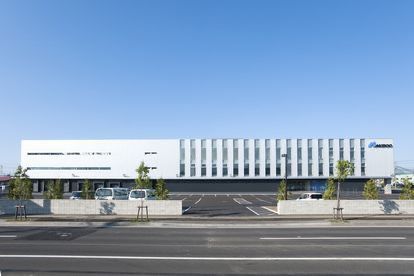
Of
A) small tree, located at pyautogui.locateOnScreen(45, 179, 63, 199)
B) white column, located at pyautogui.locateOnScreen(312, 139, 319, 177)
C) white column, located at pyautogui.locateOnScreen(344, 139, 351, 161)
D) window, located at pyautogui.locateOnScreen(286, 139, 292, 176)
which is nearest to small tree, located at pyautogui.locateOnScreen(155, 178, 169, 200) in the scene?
small tree, located at pyautogui.locateOnScreen(45, 179, 63, 199)

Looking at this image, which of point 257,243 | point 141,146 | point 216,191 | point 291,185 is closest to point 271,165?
point 291,185

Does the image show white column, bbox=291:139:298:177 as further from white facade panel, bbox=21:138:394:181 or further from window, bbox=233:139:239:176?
window, bbox=233:139:239:176

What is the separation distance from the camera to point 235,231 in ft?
65.0

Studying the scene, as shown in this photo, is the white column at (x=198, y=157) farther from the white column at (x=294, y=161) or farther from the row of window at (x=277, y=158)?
the white column at (x=294, y=161)

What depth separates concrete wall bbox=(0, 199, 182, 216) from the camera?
28750 mm

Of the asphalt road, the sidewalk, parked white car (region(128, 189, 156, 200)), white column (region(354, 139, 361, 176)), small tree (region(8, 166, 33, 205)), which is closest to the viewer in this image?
the asphalt road

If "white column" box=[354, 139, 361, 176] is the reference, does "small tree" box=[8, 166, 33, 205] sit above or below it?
below

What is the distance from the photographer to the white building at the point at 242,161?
73.1m

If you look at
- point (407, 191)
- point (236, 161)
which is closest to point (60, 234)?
point (407, 191)

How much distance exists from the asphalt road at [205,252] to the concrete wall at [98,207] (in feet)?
28.4

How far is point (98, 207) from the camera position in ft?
96.0

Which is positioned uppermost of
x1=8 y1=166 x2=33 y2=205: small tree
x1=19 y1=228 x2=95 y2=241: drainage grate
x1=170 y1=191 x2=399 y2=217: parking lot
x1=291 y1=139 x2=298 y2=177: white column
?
x1=291 y1=139 x2=298 y2=177: white column

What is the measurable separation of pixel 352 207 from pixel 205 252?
59.6 feet

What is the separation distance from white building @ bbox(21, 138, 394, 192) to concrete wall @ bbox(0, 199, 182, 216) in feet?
143
